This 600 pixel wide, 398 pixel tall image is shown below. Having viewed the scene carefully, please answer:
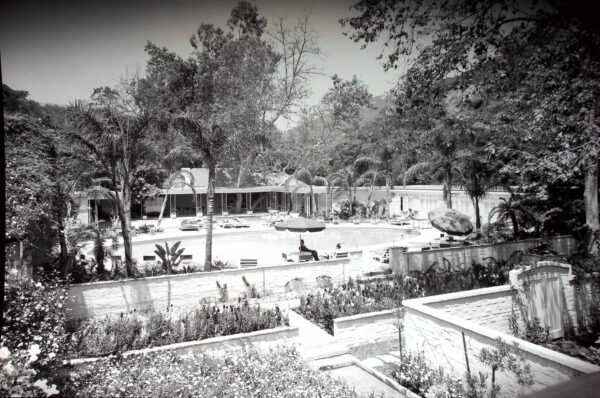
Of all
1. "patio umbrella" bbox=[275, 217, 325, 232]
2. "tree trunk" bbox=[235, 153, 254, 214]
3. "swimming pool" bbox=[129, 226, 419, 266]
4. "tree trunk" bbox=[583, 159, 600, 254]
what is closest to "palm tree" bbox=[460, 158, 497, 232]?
"swimming pool" bbox=[129, 226, 419, 266]

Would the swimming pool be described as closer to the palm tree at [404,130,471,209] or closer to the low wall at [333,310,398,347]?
the palm tree at [404,130,471,209]

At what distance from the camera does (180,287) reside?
856 centimetres

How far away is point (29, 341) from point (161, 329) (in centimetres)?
244

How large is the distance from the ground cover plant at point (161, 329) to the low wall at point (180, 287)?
59cm

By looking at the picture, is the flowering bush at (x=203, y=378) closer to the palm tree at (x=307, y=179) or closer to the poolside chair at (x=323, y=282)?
the poolside chair at (x=323, y=282)

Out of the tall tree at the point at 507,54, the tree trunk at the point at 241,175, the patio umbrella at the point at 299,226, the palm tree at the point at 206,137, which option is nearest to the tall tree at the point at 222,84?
the tree trunk at the point at 241,175

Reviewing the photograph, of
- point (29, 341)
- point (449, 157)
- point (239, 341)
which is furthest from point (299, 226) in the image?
point (449, 157)

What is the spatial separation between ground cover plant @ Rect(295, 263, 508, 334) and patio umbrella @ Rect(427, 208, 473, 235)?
3.46 metres

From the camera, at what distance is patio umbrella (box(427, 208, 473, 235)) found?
544 inches

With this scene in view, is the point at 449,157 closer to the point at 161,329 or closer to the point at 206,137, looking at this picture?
the point at 206,137

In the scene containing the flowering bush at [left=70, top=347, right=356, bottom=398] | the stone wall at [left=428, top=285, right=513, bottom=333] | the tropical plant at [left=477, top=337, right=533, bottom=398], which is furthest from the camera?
the stone wall at [left=428, top=285, right=513, bottom=333]

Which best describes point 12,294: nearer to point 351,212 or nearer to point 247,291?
point 247,291

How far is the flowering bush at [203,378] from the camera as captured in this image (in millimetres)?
3627

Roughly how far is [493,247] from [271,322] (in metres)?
7.59
